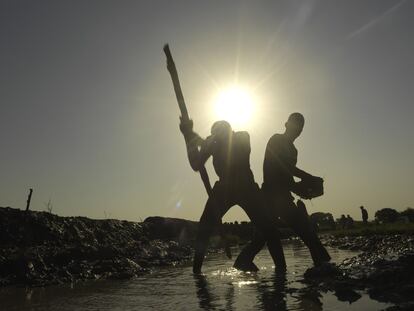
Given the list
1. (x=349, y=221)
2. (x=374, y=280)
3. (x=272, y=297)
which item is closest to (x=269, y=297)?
(x=272, y=297)

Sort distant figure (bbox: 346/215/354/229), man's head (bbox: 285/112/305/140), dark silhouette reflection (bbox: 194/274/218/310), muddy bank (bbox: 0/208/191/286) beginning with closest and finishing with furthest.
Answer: dark silhouette reflection (bbox: 194/274/218/310)
man's head (bbox: 285/112/305/140)
muddy bank (bbox: 0/208/191/286)
distant figure (bbox: 346/215/354/229)

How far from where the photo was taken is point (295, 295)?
513cm

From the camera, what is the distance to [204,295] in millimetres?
5777

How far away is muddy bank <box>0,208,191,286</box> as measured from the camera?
28.6ft

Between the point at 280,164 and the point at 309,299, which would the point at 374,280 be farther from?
the point at 280,164

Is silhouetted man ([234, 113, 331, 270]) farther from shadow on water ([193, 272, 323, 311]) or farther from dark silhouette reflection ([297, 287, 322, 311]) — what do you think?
dark silhouette reflection ([297, 287, 322, 311])

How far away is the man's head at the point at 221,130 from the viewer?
8231mm

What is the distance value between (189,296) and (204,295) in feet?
0.66

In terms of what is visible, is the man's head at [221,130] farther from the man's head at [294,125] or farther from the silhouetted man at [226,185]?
the man's head at [294,125]

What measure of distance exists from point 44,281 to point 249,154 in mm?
4264

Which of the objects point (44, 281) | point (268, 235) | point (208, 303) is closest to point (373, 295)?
point (208, 303)

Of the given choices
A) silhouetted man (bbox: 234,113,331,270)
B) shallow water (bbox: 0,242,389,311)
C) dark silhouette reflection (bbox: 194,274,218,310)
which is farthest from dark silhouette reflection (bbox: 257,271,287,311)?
silhouetted man (bbox: 234,113,331,270)

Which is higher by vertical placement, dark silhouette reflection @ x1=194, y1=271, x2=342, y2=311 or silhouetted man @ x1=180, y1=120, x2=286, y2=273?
silhouetted man @ x1=180, y1=120, x2=286, y2=273

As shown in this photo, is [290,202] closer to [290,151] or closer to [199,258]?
[290,151]
